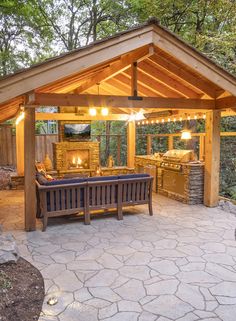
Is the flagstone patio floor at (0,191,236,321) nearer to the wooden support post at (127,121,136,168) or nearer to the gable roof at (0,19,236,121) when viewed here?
the gable roof at (0,19,236,121)

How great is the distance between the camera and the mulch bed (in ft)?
8.85

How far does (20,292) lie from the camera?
3053mm

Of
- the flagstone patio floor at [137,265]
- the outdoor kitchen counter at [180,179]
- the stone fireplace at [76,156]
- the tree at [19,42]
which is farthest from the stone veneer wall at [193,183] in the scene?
the tree at [19,42]

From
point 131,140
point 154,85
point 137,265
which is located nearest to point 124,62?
point 154,85

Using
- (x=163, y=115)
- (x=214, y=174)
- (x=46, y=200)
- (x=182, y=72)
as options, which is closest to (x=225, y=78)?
(x=182, y=72)

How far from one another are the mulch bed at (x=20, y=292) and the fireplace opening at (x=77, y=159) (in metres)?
6.85

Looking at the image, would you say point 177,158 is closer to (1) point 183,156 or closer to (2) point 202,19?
(1) point 183,156

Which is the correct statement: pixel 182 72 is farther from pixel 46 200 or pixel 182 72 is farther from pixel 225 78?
pixel 46 200

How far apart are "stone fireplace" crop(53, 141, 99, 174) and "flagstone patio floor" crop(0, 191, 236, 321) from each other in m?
4.12

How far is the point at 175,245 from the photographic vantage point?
4551mm

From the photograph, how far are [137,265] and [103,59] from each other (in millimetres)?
3430

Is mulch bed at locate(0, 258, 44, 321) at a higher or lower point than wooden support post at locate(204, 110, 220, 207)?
lower

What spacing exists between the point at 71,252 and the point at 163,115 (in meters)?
5.82

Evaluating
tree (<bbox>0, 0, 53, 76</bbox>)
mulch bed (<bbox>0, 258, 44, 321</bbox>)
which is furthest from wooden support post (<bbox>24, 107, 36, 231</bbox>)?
tree (<bbox>0, 0, 53, 76</bbox>)
